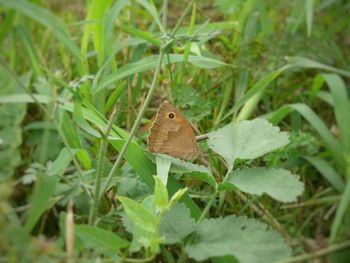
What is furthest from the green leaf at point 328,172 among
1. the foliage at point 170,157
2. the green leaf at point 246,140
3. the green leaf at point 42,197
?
the green leaf at point 42,197

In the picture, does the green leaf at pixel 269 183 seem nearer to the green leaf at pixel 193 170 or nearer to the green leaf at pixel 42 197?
the green leaf at pixel 193 170

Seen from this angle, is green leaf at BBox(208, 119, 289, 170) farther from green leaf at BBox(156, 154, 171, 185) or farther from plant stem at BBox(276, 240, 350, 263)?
plant stem at BBox(276, 240, 350, 263)

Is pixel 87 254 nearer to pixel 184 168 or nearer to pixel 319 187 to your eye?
pixel 184 168

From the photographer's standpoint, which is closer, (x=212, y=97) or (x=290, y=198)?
(x=290, y=198)

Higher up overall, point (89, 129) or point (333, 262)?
point (89, 129)

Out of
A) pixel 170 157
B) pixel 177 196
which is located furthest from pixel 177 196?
pixel 170 157

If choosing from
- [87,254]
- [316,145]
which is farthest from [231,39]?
[87,254]

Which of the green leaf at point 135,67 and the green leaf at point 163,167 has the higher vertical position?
the green leaf at point 135,67
